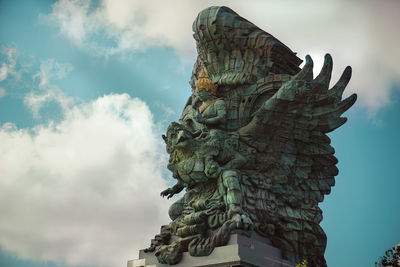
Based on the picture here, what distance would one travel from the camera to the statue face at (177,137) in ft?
43.7

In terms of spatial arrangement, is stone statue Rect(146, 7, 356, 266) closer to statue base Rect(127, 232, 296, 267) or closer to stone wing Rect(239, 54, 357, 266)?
stone wing Rect(239, 54, 357, 266)

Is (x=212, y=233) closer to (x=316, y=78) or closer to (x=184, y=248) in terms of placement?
(x=184, y=248)

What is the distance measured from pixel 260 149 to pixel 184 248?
3.20m

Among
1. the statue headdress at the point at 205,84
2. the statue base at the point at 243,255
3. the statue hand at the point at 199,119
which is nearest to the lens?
the statue base at the point at 243,255

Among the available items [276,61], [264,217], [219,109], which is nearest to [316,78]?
[276,61]

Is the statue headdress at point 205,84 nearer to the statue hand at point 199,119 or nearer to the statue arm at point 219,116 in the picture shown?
the statue arm at point 219,116

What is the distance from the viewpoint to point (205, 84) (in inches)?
579

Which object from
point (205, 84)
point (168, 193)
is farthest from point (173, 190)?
point (205, 84)

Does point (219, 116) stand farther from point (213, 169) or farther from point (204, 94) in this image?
point (213, 169)

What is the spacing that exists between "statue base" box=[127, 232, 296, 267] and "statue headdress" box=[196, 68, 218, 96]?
4331 millimetres

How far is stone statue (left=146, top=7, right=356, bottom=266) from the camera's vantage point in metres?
12.7

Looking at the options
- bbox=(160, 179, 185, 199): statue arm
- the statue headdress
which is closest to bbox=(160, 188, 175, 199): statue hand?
bbox=(160, 179, 185, 199): statue arm

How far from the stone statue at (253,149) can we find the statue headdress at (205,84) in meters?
0.03

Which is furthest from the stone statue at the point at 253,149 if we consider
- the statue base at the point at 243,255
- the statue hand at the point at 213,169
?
the statue base at the point at 243,255
